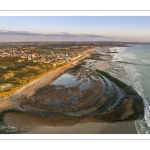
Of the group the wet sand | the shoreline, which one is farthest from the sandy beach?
the shoreline

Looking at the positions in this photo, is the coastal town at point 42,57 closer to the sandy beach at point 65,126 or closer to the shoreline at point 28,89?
the shoreline at point 28,89

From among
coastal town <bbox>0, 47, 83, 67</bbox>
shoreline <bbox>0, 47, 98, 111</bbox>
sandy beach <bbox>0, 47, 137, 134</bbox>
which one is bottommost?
sandy beach <bbox>0, 47, 137, 134</bbox>

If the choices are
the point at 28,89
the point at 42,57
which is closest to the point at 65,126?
the point at 28,89

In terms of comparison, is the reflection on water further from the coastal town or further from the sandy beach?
the coastal town

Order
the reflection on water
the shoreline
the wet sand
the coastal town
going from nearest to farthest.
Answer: the wet sand → the shoreline → the reflection on water → the coastal town

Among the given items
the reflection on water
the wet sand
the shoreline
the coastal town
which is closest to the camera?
the wet sand

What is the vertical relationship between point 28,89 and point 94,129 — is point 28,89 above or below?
above

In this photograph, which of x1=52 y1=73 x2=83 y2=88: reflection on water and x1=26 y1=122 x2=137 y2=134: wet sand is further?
x1=52 y1=73 x2=83 y2=88: reflection on water

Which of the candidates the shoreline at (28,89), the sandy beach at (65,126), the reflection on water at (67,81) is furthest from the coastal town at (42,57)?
the sandy beach at (65,126)

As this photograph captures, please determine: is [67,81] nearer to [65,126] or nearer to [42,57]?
[65,126]
